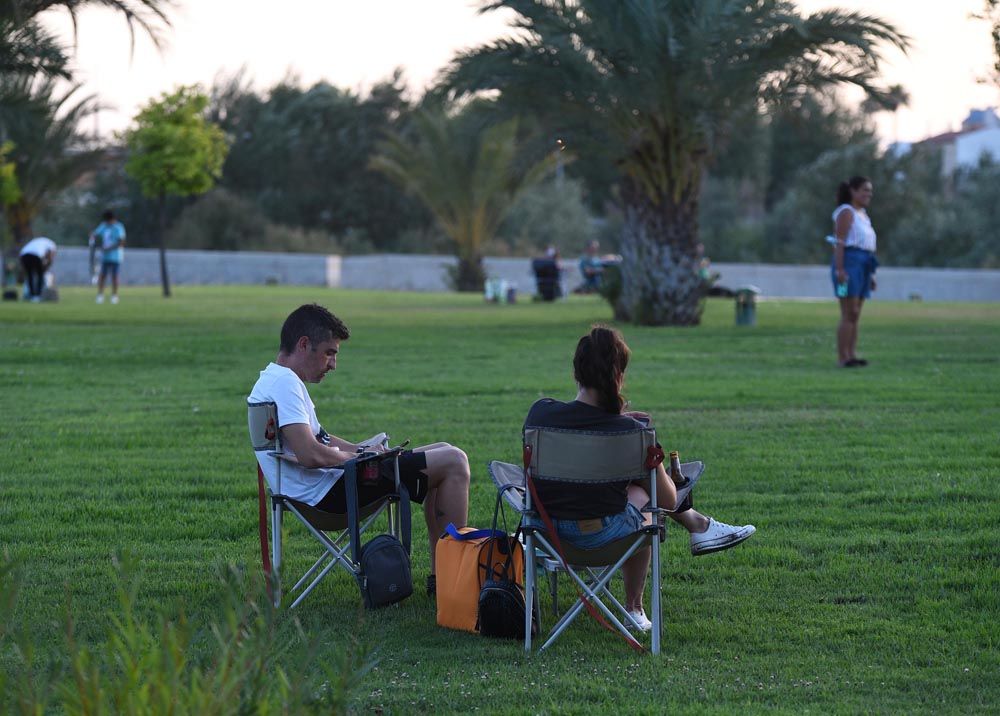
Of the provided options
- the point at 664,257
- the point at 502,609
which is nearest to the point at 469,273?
the point at 664,257

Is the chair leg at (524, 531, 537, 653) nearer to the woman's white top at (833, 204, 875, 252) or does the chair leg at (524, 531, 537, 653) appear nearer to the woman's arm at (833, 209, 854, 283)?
the woman's arm at (833, 209, 854, 283)

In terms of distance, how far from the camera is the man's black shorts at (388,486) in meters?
5.65

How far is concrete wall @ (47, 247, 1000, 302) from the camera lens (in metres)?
41.4

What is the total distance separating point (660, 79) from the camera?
21.3 metres

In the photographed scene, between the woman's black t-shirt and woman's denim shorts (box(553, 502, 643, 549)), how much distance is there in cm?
3

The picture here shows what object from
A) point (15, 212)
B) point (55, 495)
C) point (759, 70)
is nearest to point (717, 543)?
point (55, 495)

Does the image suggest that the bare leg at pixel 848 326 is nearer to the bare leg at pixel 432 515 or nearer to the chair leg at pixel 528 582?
the bare leg at pixel 432 515

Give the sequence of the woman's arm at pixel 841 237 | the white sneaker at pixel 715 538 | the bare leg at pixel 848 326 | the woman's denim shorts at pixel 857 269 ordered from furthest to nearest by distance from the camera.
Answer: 1. the bare leg at pixel 848 326
2. the woman's denim shorts at pixel 857 269
3. the woman's arm at pixel 841 237
4. the white sneaker at pixel 715 538

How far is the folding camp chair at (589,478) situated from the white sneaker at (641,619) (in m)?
0.23

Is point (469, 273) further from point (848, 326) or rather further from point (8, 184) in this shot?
point (848, 326)

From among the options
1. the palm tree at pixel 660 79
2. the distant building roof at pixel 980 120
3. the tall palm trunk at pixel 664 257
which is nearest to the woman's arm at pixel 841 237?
the palm tree at pixel 660 79

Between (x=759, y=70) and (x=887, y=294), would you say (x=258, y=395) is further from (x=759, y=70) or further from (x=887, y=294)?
(x=887, y=294)

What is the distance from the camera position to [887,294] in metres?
41.6

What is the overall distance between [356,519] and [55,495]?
3.10m
